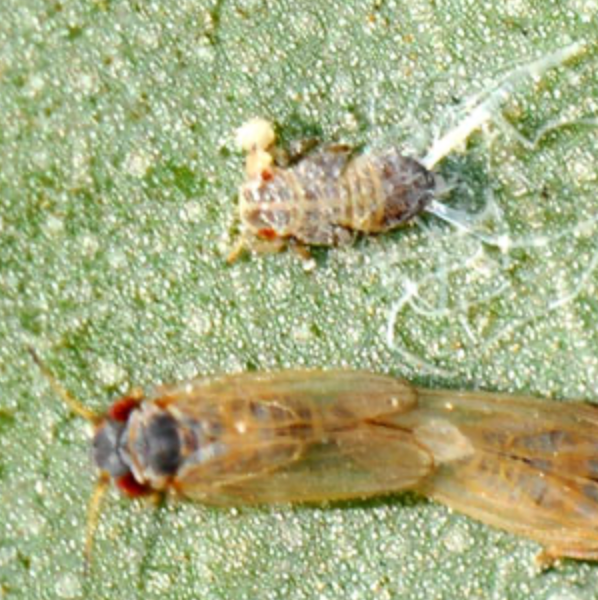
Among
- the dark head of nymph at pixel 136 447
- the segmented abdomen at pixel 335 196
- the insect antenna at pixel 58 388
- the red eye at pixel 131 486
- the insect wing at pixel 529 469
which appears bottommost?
the insect wing at pixel 529 469

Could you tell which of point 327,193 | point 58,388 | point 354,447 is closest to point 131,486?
point 58,388

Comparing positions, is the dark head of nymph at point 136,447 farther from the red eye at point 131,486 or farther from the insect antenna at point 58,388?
the insect antenna at point 58,388

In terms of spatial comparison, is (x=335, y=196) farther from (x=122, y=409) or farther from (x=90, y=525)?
(x=90, y=525)

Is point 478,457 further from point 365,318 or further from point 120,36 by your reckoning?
point 120,36

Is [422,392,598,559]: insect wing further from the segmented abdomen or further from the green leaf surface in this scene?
the segmented abdomen

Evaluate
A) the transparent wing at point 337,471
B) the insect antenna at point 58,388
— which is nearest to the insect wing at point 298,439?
the transparent wing at point 337,471

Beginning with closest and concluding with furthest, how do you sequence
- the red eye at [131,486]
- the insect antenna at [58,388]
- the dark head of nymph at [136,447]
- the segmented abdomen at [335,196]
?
the dark head of nymph at [136,447] < the red eye at [131,486] < the segmented abdomen at [335,196] < the insect antenna at [58,388]

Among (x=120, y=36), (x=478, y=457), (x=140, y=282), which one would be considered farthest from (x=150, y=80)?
(x=478, y=457)

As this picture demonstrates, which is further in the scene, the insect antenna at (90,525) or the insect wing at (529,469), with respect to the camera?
the insect antenna at (90,525)
